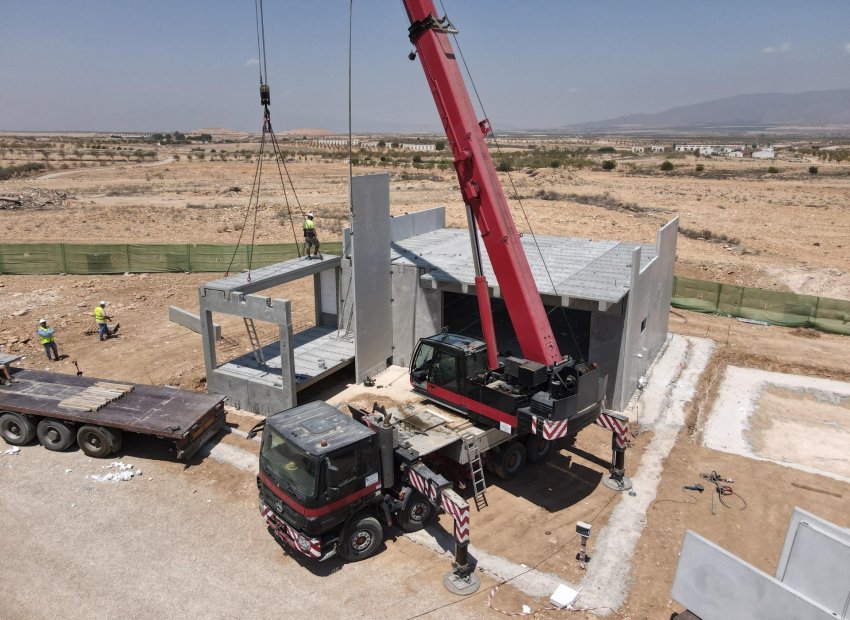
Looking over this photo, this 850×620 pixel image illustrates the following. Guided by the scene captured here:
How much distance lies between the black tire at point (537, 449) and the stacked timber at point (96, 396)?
896 cm

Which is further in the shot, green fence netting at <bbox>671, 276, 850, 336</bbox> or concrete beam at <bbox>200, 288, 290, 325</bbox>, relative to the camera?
green fence netting at <bbox>671, 276, 850, 336</bbox>

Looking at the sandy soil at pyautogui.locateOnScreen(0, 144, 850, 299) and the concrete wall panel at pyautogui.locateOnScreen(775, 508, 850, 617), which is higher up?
the concrete wall panel at pyautogui.locateOnScreen(775, 508, 850, 617)

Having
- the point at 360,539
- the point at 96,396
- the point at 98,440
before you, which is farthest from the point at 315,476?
the point at 96,396

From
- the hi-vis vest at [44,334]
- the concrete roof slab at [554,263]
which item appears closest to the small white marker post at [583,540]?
the concrete roof slab at [554,263]

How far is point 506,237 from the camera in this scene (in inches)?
436

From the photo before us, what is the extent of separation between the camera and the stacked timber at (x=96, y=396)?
12.9 metres

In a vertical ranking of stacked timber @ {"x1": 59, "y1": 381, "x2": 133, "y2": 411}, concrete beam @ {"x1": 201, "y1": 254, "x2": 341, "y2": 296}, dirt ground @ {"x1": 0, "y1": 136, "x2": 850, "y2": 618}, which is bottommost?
dirt ground @ {"x1": 0, "y1": 136, "x2": 850, "y2": 618}

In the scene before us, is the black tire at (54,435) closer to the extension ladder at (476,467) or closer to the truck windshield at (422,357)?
the truck windshield at (422,357)

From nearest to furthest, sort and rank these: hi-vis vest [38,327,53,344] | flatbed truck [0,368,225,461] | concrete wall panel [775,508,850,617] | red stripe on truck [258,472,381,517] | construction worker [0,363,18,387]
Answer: concrete wall panel [775,508,850,617] < red stripe on truck [258,472,381,517] < flatbed truck [0,368,225,461] < construction worker [0,363,18,387] < hi-vis vest [38,327,53,344]

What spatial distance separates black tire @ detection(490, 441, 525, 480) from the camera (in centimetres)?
1205

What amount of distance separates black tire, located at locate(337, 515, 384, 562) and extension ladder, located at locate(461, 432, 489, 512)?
1974mm

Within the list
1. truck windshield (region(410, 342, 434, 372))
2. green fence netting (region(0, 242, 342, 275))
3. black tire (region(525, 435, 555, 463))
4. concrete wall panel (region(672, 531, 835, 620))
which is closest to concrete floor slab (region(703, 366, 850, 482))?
black tire (region(525, 435, 555, 463))

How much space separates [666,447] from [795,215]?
36891mm

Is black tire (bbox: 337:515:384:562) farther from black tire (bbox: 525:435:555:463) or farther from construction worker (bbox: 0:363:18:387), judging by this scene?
construction worker (bbox: 0:363:18:387)
